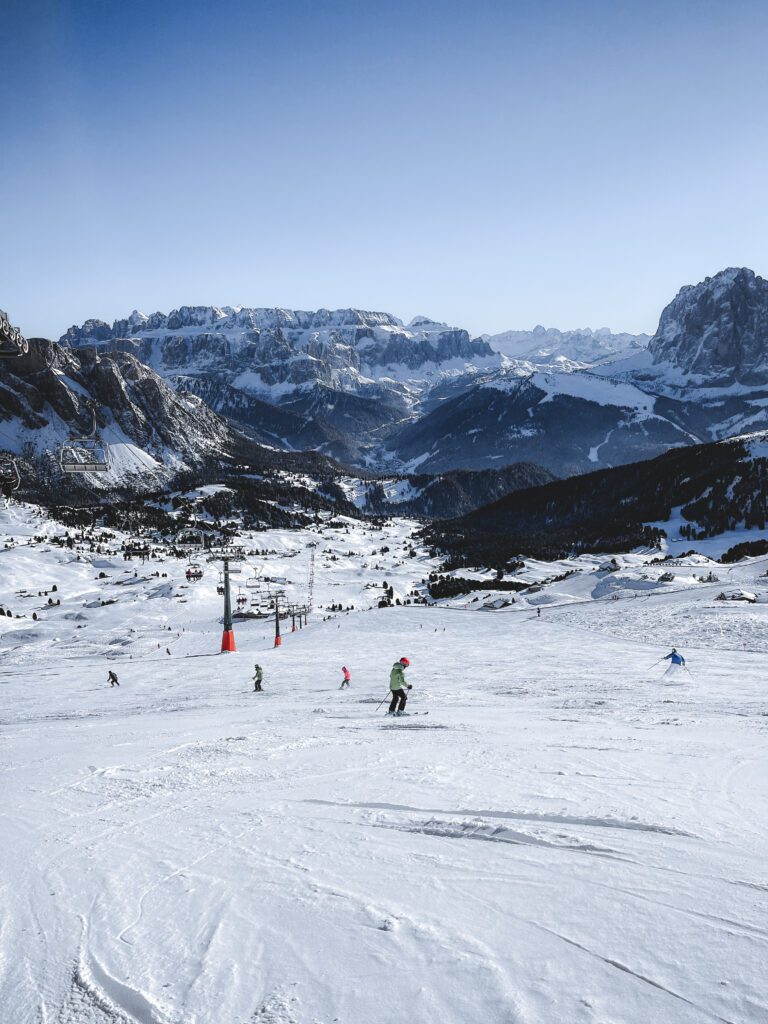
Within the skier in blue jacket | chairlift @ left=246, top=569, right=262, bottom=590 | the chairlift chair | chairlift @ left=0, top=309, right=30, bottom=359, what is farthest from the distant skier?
the chairlift chair

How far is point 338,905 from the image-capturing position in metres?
6.48

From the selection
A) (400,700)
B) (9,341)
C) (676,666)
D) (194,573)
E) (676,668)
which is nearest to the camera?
(9,341)

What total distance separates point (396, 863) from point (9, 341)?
1719 centimetres

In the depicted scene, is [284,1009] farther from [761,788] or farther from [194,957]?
[761,788]

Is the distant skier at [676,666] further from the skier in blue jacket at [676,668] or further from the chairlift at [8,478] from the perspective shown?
the chairlift at [8,478]

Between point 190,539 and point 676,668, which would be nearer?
point 676,668

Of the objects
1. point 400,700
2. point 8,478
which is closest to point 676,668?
point 400,700

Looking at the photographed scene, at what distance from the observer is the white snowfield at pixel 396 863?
16.9 ft

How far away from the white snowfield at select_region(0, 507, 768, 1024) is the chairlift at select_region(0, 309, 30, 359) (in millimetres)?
10371

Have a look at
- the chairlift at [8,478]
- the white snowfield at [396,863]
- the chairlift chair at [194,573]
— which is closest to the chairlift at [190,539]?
the chairlift chair at [194,573]

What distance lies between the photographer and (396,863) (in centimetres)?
744

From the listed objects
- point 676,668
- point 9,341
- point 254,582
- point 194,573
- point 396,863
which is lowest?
point 254,582

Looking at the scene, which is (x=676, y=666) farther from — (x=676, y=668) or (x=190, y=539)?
(x=190, y=539)

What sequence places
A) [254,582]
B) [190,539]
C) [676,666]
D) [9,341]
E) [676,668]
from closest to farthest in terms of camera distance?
[9,341] < [676,668] < [676,666] < [254,582] < [190,539]
